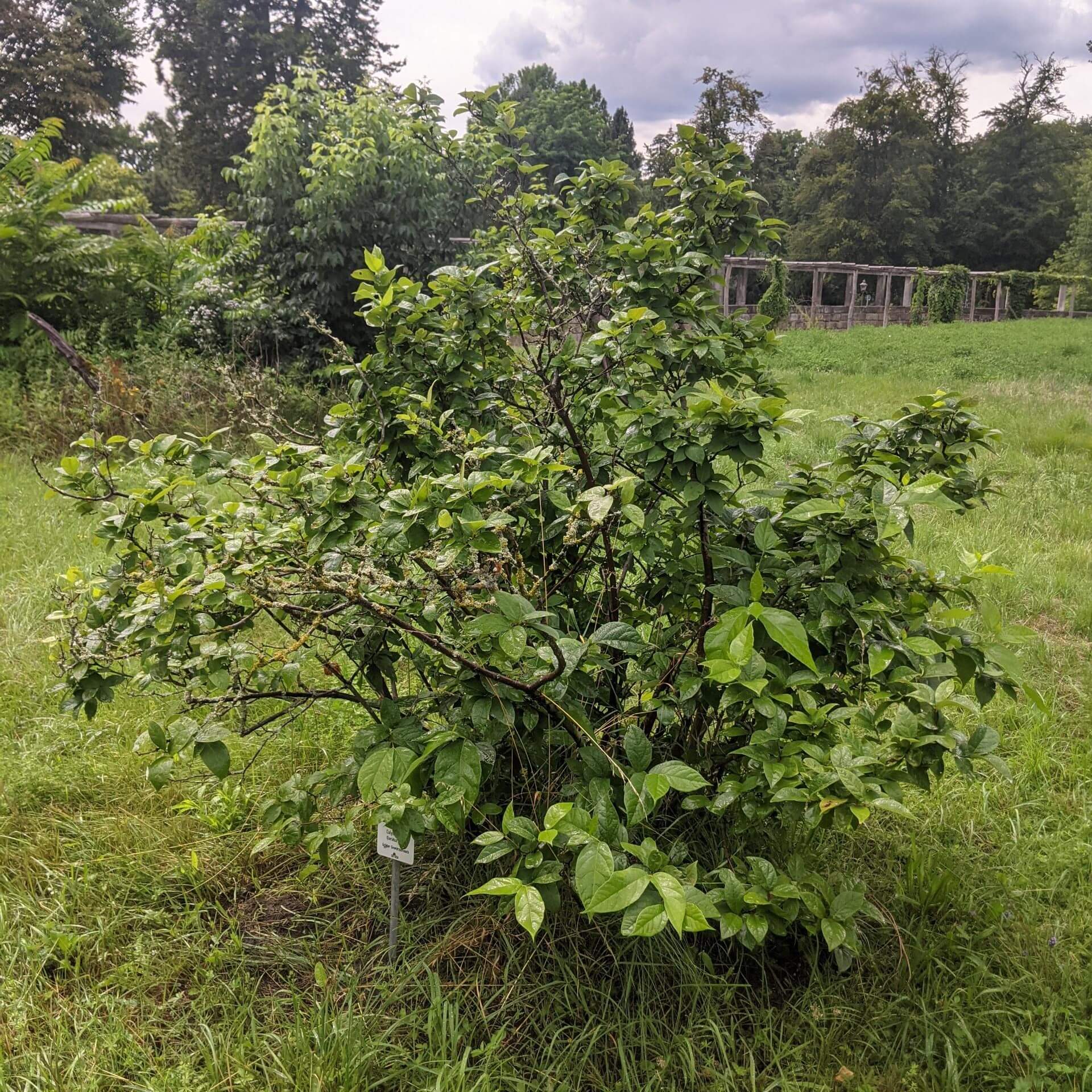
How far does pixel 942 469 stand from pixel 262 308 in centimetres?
705

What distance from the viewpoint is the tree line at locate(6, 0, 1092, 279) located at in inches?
983

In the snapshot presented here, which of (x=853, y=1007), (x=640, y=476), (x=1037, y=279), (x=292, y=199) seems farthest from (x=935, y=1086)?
(x=1037, y=279)

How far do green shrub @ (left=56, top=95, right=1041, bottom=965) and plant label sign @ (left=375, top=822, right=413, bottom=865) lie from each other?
12 centimetres

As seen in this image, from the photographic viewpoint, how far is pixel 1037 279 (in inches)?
1242

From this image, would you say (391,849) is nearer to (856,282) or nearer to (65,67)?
(856,282)

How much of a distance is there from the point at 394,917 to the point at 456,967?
0.20 m

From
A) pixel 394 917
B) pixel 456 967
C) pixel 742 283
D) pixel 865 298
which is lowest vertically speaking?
pixel 456 967


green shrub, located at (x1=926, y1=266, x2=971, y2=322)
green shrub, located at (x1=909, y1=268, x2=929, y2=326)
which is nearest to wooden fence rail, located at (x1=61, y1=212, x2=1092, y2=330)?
green shrub, located at (x1=909, y1=268, x2=929, y2=326)

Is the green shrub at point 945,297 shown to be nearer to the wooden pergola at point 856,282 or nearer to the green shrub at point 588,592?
the wooden pergola at point 856,282

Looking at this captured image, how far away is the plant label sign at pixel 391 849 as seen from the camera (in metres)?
1.71

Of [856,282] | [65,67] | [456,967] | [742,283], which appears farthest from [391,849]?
[65,67]

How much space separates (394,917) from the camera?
180 cm

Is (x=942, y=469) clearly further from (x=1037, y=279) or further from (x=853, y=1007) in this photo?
(x=1037, y=279)

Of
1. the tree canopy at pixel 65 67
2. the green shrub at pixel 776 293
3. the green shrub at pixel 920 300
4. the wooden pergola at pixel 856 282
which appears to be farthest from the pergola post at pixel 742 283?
the tree canopy at pixel 65 67
